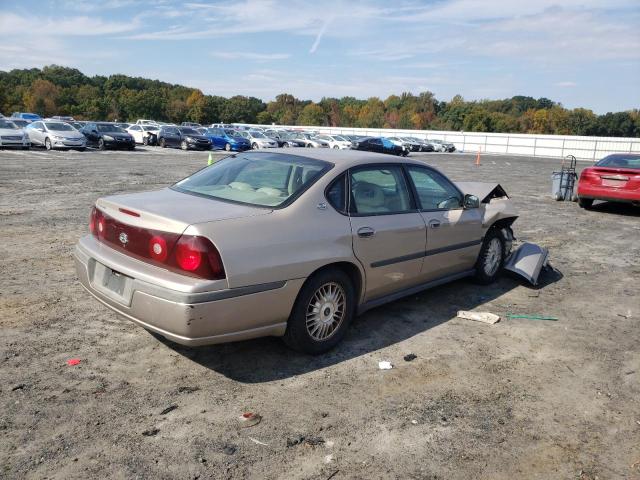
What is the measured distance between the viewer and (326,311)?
410 centimetres

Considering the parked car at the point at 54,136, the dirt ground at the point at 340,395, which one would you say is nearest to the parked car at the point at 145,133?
the parked car at the point at 54,136

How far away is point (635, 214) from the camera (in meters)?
12.5

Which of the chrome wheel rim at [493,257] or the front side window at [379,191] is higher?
the front side window at [379,191]

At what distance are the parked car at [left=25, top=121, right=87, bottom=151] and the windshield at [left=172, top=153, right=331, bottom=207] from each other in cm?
2426

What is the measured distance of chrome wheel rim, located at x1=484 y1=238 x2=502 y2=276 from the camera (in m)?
6.11

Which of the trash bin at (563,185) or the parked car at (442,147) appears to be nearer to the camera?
the trash bin at (563,185)

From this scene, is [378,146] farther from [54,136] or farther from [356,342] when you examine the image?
[356,342]

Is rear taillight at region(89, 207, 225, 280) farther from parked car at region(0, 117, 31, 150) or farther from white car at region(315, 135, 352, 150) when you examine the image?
white car at region(315, 135, 352, 150)

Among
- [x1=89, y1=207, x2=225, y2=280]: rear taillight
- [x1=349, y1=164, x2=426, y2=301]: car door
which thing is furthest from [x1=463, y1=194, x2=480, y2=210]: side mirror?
[x1=89, y1=207, x2=225, y2=280]: rear taillight

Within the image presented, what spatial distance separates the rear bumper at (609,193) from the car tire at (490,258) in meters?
6.76

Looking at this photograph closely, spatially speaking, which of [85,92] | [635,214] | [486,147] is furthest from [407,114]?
[635,214]

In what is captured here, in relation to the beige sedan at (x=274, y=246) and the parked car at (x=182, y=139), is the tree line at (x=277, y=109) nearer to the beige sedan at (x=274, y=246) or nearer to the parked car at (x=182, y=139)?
the parked car at (x=182, y=139)

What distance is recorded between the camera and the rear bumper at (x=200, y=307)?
3311 mm

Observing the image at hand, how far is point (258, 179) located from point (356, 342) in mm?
1606
